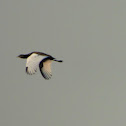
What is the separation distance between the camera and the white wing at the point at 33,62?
125ft

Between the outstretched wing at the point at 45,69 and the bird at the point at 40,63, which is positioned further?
the outstretched wing at the point at 45,69

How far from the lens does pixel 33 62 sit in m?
38.8

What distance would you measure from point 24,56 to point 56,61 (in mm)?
1856

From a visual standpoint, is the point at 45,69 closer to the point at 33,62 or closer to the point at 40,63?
the point at 40,63

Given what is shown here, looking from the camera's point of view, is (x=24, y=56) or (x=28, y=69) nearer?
(x=28, y=69)

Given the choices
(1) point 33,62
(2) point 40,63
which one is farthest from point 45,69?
(1) point 33,62

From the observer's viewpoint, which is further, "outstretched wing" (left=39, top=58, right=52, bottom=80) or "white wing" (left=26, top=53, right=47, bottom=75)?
"outstretched wing" (left=39, top=58, right=52, bottom=80)

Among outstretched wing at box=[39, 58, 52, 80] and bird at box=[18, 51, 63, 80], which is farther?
outstretched wing at box=[39, 58, 52, 80]

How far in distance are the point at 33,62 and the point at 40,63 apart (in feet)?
1.79

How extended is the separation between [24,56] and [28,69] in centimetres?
294

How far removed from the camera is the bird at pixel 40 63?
38.5 metres

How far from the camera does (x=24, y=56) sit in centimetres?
4103

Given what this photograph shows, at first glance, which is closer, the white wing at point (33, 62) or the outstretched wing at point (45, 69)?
the white wing at point (33, 62)

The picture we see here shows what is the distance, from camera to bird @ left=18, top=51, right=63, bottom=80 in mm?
38469
